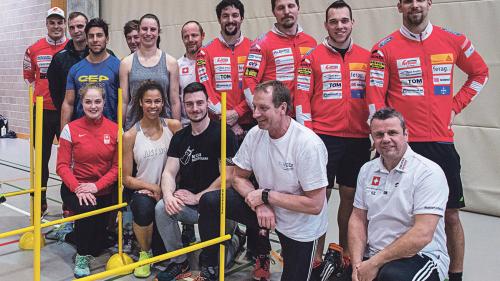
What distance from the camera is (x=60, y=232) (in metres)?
3.60

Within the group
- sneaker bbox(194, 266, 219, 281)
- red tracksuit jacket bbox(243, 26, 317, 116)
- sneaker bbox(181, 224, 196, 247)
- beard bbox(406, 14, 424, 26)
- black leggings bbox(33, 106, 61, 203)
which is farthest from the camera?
black leggings bbox(33, 106, 61, 203)

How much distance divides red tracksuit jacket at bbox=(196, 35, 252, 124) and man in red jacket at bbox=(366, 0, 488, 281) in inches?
39.0

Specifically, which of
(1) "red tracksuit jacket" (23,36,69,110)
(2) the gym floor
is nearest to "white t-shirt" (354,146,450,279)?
(2) the gym floor

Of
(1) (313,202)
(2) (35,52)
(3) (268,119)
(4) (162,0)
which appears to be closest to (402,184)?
(1) (313,202)

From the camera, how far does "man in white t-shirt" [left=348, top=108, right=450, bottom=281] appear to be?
6.44ft

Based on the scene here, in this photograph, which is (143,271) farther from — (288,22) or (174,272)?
(288,22)

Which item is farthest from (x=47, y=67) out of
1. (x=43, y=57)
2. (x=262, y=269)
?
(x=262, y=269)

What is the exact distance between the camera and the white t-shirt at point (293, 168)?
2.25m

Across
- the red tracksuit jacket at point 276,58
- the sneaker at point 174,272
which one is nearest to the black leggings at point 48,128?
the sneaker at point 174,272

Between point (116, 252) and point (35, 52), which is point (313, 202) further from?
point (35, 52)

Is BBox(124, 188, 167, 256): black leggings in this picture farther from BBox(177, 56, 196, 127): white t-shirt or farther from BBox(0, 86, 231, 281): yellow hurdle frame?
BBox(177, 56, 196, 127): white t-shirt

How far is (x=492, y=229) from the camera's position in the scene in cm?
392

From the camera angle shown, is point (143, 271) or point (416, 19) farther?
point (143, 271)

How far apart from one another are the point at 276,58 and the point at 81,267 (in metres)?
1.82
